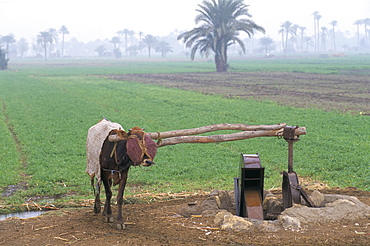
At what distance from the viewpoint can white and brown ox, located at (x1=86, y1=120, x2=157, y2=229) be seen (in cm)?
898

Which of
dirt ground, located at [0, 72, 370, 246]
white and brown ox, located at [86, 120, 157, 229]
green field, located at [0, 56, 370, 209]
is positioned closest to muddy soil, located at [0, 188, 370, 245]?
dirt ground, located at [0, 72, 370, 246]

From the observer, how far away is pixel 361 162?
15.7 meters

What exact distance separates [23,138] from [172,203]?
12.3 m

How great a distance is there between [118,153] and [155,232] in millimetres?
1576

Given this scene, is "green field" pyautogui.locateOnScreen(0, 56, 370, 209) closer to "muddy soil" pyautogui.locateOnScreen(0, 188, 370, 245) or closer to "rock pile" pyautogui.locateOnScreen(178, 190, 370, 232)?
"rock pile" pyautogui.locateOnScreen(178, 190, 370, 232)

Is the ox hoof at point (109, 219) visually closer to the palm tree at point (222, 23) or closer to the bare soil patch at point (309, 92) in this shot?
the bare soil patch at point (309, 92)

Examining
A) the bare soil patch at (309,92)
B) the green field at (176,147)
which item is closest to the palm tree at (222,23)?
the bare soil patch at (309,92)

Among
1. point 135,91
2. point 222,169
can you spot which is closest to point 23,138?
point 222,169

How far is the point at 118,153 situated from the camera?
9312 millimetres

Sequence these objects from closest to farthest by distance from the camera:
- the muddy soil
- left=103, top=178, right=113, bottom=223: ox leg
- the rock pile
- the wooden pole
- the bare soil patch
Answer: the muddy soil, the rock pile, left=103, top=178, right=113, bottom=223: ox leg, the wooden pole, the bare soil patch

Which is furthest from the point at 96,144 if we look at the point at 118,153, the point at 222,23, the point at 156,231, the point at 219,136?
the point at 222,23

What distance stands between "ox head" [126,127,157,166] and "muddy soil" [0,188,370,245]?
128 centimetres

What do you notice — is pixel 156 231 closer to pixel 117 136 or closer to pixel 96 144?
pixel 117 136

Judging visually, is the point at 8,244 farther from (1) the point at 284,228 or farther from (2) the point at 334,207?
(2) the point at 334,207
